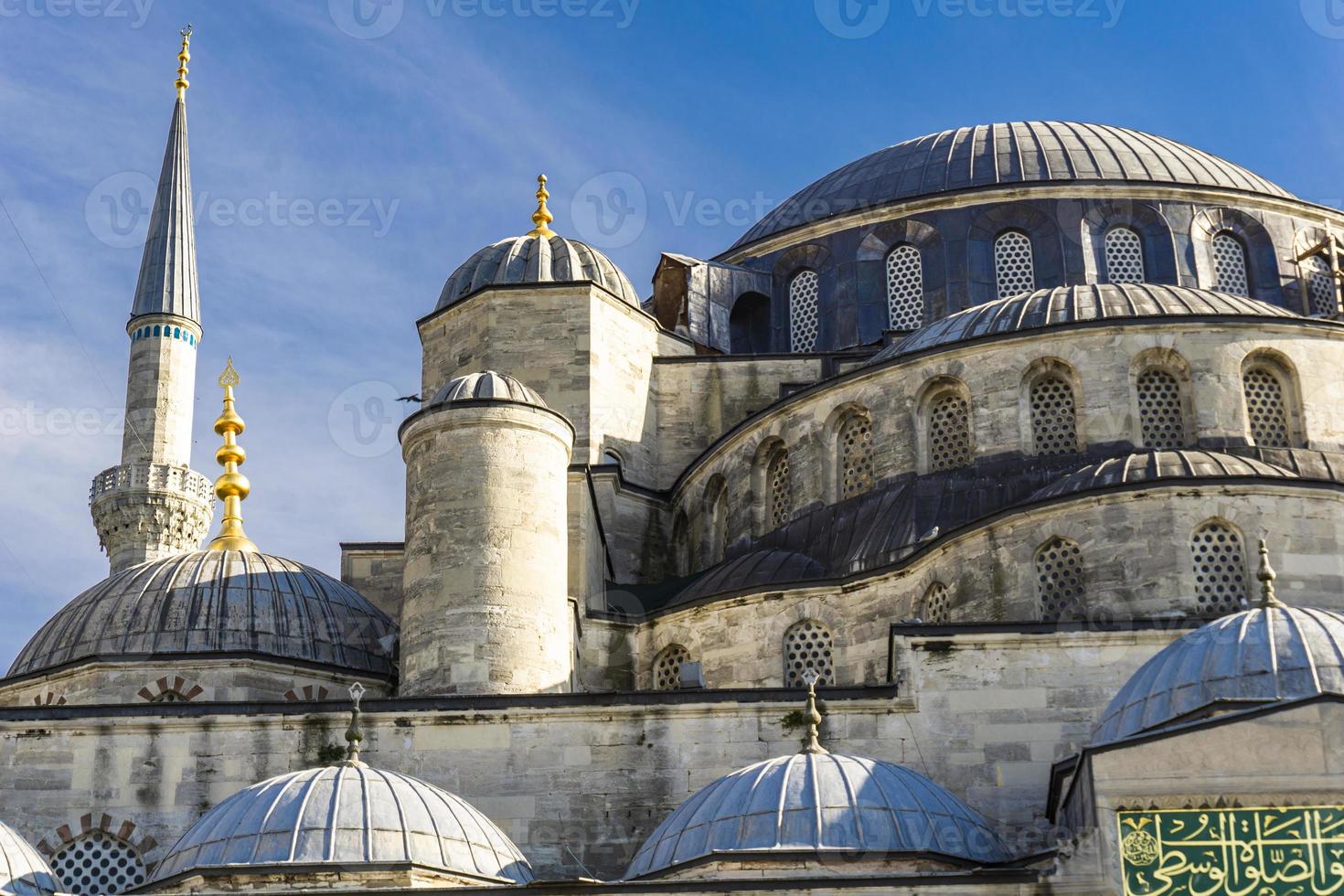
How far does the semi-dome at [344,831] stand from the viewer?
18594 millimetres

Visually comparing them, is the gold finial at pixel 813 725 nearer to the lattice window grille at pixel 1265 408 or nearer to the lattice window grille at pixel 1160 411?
the lattice window grille at pixel 1160 411

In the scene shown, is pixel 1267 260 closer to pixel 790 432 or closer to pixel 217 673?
pixel 790 432

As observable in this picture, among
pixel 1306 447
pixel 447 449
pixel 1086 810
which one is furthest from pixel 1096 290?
pixel 1086 810

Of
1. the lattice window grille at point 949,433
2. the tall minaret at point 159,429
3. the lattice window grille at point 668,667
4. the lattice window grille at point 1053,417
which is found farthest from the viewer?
the tall minaret at point 159,429

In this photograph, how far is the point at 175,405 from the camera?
115 feet

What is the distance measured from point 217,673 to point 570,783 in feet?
15.3

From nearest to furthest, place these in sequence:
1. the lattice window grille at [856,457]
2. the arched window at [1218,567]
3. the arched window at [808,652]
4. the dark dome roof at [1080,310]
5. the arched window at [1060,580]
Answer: the arched window at [1218,567]
the arched window at [1060,580]
the arched window at [808,652]
the dark dome roof at [1080,310]
the lattice window grille at [856,457]

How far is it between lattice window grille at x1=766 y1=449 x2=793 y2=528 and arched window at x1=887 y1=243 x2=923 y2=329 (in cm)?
525

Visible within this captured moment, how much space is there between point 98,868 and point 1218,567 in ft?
33.9

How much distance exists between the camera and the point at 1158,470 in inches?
906

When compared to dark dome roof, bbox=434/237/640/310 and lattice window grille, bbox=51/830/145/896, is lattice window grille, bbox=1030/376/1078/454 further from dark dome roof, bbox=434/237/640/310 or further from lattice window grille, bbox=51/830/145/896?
lattice window grille, bbox=51/830/145/896

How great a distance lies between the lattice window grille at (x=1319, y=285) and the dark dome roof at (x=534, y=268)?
351 inches

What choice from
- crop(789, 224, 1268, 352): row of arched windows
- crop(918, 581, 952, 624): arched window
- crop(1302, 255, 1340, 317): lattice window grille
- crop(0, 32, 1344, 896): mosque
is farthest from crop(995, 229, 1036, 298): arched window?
crop(918, 581, 952, 624): arched window

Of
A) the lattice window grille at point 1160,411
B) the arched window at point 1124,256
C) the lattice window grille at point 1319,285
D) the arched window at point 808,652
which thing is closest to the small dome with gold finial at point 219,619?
the arched window at point 808,652
